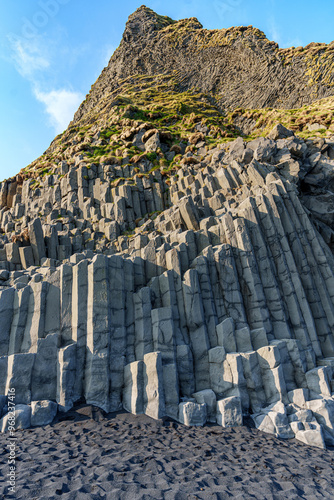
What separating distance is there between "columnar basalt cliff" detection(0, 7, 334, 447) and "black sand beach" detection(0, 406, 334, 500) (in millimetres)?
756

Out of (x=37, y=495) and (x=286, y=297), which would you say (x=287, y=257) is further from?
(x=37, y=495)

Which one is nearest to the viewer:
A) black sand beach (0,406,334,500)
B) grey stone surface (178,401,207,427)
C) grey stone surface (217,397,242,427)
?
black sand beach (0,406,334,500)

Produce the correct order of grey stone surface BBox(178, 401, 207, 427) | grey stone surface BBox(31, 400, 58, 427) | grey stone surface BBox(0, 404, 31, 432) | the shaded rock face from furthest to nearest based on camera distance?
the shaded rock face, grey stone surface BBox(178, 401, 207, 427), grey stone surface BBox(31, 400, 58, 427), grey stone surface BBox(0, 404, 31, 432)

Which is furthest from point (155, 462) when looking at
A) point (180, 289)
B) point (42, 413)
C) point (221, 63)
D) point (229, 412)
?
point (221, 63)

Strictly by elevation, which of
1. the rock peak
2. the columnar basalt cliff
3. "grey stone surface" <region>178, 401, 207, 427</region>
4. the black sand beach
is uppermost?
the rock peak

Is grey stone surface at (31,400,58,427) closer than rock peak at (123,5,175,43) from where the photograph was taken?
Yes

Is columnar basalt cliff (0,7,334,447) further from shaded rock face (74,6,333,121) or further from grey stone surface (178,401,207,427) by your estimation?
shaded rock face (74,6,333,121)

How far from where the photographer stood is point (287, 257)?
1834 centimetres

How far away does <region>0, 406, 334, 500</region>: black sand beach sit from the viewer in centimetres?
748

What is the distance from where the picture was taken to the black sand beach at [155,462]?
7.48 metres

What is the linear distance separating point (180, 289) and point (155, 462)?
770cm

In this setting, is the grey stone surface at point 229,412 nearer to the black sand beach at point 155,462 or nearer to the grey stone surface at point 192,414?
the black sand beach at point 155,462

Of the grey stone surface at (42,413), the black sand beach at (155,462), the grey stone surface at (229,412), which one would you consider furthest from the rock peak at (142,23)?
the black sand beach at (155,462)

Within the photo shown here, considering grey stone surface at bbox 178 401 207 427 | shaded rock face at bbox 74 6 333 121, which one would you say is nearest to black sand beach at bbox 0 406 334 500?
grey stone surface at bbox 178 401 207 427
